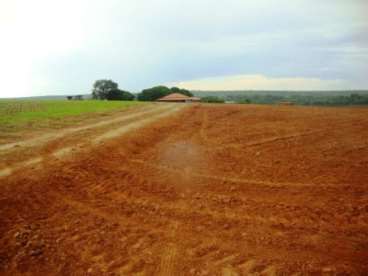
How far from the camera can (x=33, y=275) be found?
367cm

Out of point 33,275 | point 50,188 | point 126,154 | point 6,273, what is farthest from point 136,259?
point 126,154

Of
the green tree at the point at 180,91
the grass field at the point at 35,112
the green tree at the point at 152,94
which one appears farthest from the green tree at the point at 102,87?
the grass field at the point at 35,112

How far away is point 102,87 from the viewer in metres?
89.9

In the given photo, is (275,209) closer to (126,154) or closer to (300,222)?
(300,222)

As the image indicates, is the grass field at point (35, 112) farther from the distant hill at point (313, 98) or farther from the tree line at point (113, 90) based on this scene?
the tree line at point (113, 90)

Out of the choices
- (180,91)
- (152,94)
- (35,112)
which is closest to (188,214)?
(35,112)

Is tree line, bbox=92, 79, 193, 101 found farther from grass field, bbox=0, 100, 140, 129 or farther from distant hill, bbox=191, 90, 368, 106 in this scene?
grass field, bbox=0, 100, 140, 129

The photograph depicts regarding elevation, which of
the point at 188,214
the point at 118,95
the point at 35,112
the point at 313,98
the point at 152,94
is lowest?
the point at 188,214

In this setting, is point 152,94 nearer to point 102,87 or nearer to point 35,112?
point 102,87

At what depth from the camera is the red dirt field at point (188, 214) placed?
151 inches

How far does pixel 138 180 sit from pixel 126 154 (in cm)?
253

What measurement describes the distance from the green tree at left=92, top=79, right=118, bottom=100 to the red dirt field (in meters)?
82.1

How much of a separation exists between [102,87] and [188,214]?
88821 millimetres

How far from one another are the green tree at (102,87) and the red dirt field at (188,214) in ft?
269
